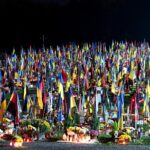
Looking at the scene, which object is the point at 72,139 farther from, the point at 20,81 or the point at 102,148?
the point at 20,81

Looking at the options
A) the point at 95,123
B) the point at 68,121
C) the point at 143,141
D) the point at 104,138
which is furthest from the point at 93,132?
the point at 143,141

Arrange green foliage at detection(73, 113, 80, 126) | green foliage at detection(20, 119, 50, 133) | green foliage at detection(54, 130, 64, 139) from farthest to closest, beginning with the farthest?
green foliage at detection(73, 113, 80, 126) → green foliage at detection(20, 119, 50, 133) → green foliage at detection(54, 130, 64, 139)

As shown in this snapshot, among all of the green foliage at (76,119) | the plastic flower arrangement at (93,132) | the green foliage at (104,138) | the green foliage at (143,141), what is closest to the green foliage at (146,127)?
the green foliage at (143,141)

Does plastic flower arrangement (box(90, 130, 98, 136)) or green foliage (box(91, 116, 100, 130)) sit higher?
green foliage (box(91, 116, 100, 130))

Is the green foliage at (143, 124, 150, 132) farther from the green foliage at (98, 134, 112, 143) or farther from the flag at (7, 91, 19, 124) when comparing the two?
the flag at (7, 91, 19, 124)

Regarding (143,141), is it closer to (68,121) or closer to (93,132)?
(93,132)

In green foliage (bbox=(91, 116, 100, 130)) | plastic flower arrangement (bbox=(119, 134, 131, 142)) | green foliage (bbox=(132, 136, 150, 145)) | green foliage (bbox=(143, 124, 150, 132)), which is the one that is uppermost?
green foliage (bbox=(91, 116, 100, 130))

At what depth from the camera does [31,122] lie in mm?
54219

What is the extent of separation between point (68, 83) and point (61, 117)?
12.8 m

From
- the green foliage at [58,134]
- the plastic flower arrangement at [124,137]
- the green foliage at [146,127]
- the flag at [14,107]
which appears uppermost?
the flag at [14,107]

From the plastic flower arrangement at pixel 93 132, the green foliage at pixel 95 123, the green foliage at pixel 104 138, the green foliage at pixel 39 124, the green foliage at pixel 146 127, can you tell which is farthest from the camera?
the green foliage at pixel 146 127

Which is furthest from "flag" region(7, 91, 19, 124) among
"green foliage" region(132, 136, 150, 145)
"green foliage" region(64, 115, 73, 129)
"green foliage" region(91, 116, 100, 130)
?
"green foliage" region(132, 136, 150, 145)

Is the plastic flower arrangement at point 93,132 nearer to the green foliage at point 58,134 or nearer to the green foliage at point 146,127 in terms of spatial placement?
the green foliage at point 58,134

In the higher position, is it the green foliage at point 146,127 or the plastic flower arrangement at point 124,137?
the green foliage at point 146,127
